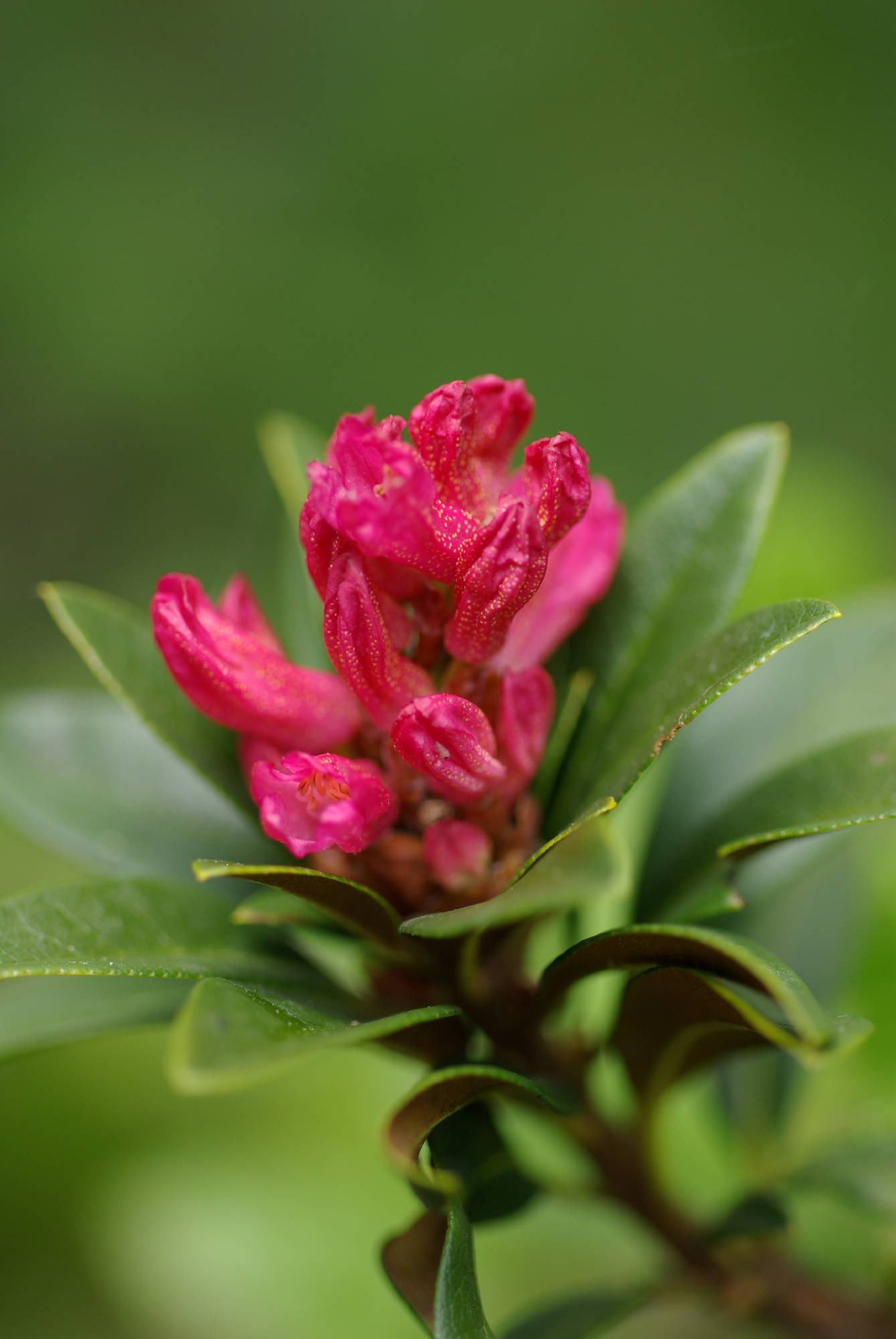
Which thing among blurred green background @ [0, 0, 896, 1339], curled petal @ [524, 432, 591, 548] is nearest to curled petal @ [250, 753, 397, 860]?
curled petal @ [524, 432, 591, 548]

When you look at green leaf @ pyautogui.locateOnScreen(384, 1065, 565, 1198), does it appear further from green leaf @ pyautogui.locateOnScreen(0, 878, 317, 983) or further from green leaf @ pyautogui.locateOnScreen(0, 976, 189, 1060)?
green leaf @ pyautogui.locateOnScreen(0, 976, 189, 1060)

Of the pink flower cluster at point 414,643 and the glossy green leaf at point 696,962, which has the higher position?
the pink flower cluster at point 414,643

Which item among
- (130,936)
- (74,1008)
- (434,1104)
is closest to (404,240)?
(74,1008)

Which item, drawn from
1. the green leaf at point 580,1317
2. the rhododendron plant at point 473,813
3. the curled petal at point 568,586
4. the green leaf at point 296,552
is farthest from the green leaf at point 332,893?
the green leaf at point 580,1317

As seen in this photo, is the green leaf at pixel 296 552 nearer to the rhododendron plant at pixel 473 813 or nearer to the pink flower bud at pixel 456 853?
the rhododendron plant at pixel 473 813

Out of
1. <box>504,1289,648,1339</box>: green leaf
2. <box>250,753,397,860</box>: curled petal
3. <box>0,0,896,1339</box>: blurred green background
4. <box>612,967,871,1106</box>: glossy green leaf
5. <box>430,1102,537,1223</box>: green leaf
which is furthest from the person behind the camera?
<box>0,0,896,1339</box>: blurred green background
